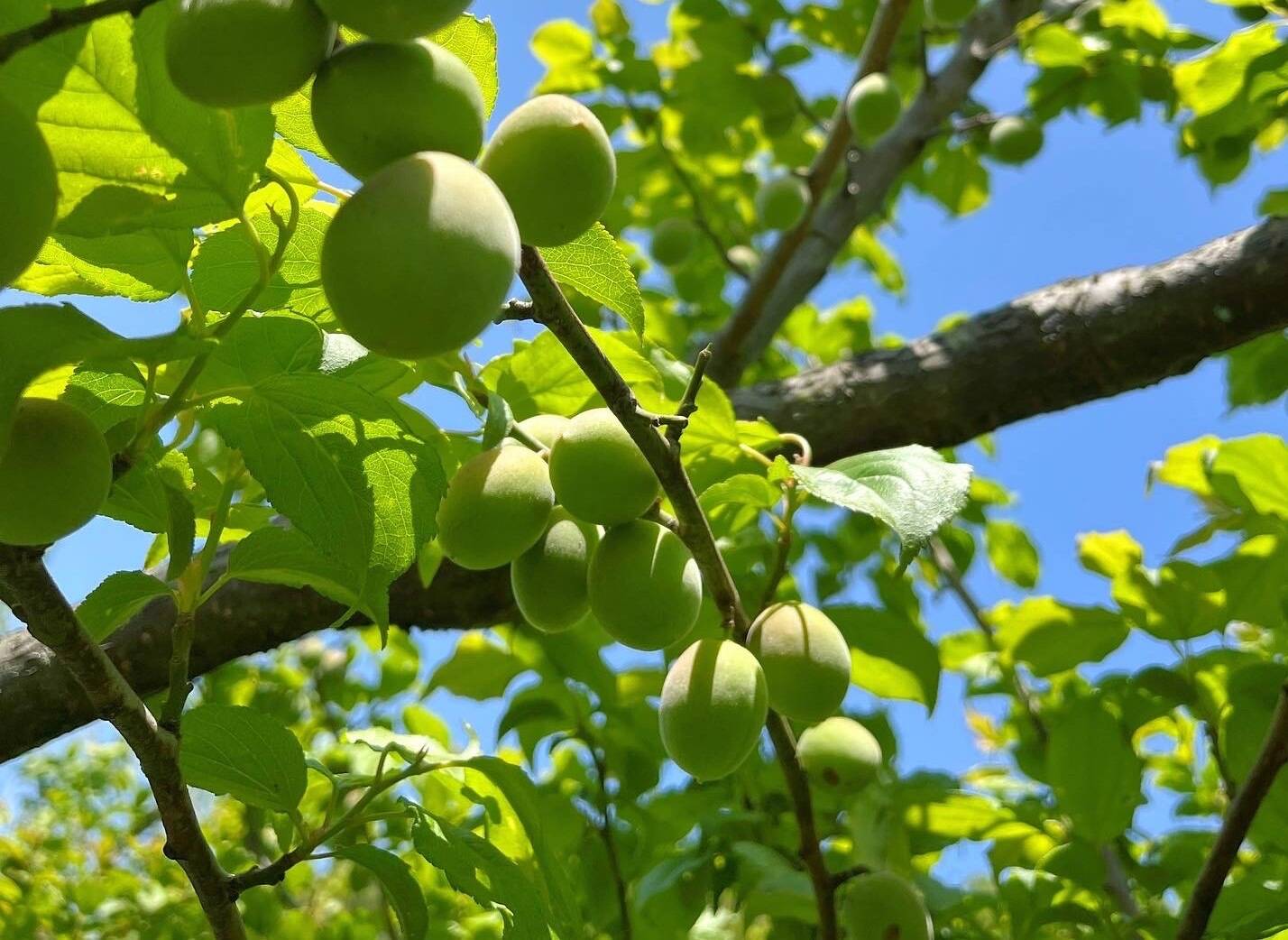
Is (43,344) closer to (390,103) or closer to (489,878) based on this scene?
(390,103)

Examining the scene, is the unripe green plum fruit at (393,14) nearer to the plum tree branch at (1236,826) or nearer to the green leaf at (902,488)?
the green leaf at (902,488)

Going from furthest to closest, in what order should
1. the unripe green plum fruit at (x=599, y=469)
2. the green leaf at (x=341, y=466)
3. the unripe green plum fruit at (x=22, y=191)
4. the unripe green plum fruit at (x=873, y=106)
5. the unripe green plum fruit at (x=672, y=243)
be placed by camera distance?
the unripe green plum fruit at (x=672, y=243) < the unripe green plum fruit at (x=873, y=106) < the unripe green plum fruit at (x=599, y=469) < the green leaf at (x=341, y=466) < the unripe green plum fruit at (x=22, y=191)

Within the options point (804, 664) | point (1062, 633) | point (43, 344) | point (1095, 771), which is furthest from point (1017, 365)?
point (43, 344)

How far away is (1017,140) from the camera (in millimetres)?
2168

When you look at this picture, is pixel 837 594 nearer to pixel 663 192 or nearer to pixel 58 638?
pixel 663 192

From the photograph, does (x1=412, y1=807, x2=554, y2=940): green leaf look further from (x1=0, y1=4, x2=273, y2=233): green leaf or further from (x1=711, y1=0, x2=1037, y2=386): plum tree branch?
(x1=711, y1=0, x2=1037, y2=386): plum tree branch

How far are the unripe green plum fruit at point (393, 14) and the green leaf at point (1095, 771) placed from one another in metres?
Result: 1.02

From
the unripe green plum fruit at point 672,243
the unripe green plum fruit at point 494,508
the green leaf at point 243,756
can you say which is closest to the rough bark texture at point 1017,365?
the green leaf at point 243,756

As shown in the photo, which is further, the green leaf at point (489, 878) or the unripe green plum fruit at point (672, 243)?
the unripe green plum fruit at point (672, 243)

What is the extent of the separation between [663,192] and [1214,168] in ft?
3.61

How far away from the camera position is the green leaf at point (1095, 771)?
1.18 metres

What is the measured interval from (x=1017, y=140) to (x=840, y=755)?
5.27 ft

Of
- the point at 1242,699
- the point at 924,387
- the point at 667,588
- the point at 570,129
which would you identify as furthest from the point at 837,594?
the point at 570,129

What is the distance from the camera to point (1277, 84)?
57.8 inches
